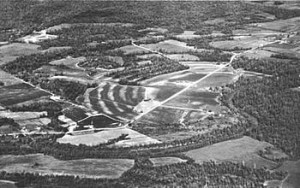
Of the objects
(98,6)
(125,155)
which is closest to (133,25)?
(98,6)

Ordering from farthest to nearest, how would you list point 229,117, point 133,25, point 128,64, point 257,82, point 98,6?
point 98,6 < point 133,25 < point 128,64 < point 257,82 < point 229,117

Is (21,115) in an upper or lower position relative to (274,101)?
lower

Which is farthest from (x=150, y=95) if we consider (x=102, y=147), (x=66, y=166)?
(x=66, y=166)

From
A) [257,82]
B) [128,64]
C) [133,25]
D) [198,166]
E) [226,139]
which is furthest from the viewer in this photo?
[133,25]

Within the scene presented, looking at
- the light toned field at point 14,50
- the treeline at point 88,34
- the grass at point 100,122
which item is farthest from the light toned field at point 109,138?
the treeline at point 88,34

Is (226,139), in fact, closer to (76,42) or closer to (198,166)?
(198,166)

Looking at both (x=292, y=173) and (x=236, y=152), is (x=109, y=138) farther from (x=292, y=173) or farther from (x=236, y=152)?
(x=292, y=173)

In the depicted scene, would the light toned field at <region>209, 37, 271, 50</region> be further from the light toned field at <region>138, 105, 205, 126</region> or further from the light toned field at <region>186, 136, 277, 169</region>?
the light toned field at <region>186, 136, 277, 169</region>

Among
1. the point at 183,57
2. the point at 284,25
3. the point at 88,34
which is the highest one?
the point at 284,25
